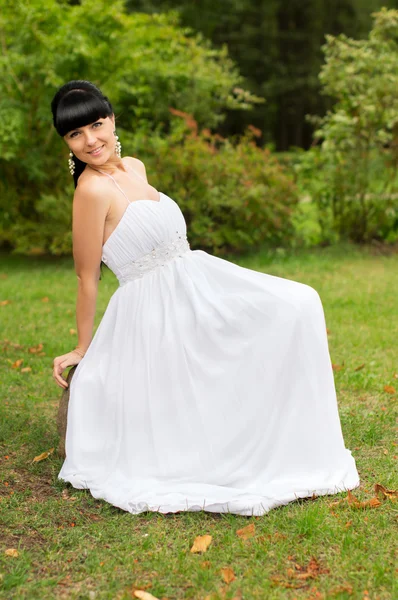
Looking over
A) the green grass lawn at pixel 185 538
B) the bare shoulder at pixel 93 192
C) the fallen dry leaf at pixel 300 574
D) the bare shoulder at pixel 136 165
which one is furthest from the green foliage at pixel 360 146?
the fallen dry leaf at pixel 300 574

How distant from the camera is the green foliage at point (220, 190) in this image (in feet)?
32.5

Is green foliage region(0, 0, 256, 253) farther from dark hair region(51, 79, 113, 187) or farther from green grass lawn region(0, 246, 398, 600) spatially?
dark hair region(51, 79, 113, 187)

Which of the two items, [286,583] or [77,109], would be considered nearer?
[286,583]

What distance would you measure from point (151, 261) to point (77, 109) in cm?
79

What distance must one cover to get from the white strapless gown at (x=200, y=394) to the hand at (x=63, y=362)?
0.07 m

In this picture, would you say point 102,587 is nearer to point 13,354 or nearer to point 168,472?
point 168,472

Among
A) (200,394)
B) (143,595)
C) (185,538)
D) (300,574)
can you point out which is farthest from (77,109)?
(300,574)

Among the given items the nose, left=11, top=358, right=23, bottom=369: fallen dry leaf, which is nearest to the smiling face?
the nose

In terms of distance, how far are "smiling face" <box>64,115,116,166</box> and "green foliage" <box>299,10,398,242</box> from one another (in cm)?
745

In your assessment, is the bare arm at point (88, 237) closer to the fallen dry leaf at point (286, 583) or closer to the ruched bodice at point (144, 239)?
the ruched bodice at point (144, 239)

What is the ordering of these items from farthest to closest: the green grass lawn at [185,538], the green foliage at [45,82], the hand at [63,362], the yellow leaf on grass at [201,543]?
the green foliage at [45,82] < the hand at [63,362] < the yellow leaf on grass at [201,543] < the green grass lawn at [185,538]

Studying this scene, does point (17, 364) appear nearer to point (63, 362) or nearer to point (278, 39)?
point (63, 362)

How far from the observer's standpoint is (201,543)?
9.76ft

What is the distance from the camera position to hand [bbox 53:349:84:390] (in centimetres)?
357
